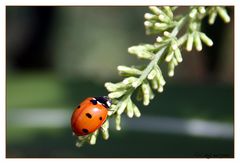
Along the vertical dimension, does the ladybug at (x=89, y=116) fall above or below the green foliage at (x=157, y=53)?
below

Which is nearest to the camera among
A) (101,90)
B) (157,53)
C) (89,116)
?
(157,53)

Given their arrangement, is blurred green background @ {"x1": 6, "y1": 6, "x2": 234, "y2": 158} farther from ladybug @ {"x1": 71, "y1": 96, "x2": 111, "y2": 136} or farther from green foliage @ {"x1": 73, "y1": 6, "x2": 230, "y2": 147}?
green foliage @ {"x1": 73, "y1": 6, "x2": 230, "y2": 147}

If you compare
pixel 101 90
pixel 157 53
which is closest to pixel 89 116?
pixel 157 53

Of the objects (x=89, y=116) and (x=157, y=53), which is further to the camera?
(x=89, y=116)

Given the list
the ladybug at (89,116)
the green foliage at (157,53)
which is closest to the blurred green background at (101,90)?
the ladybug at (89,116)

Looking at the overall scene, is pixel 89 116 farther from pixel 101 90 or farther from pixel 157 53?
pixel 101 90

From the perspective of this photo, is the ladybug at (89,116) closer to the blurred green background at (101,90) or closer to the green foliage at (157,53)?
the green foliage at (157,53)
